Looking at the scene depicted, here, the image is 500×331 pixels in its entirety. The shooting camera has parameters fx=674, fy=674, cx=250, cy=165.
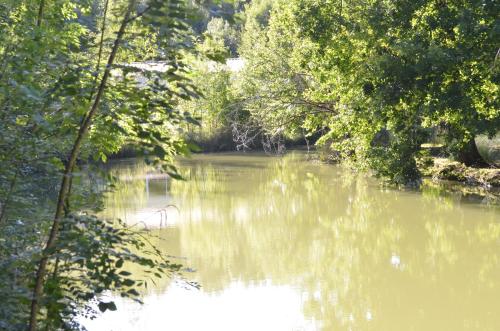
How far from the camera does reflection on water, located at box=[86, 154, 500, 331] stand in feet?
23.9

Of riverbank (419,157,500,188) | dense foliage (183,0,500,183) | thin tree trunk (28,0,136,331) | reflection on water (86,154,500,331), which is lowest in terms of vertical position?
reflection on water (86,154,500,331)

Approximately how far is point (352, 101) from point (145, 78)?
37.3ft

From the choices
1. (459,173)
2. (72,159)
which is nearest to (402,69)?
(459,173)

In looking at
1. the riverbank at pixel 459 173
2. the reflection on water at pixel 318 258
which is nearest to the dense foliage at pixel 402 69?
the riverbank at pixel 459 173

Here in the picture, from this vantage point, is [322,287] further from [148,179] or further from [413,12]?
[148,179]

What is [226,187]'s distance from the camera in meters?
17.5

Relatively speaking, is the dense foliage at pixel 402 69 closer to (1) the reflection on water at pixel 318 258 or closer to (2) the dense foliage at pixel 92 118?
(1) the reflection on water at pixel 318 258

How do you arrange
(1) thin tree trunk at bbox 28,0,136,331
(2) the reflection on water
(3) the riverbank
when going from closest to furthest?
(1) thin tree trunk at bbox 28,0,136,331 → (2) the reflection on water → (3) the riverbank

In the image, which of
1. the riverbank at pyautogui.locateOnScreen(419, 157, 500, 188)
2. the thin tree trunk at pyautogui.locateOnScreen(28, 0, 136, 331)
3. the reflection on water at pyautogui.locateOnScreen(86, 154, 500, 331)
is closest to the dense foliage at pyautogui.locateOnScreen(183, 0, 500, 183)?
the riverbank at pyautogui.locateOnScreen(419, 157, 500, 188)

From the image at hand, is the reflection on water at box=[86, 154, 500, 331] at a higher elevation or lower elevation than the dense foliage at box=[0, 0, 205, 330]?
lower

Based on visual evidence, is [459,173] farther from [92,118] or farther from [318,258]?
[92,118]

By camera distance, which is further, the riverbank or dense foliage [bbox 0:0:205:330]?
the riverbank

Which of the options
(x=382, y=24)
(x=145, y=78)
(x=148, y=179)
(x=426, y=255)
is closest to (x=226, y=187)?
(x=148, y=179)

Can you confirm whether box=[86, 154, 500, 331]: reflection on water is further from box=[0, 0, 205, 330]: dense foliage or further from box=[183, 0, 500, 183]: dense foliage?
box=[183, 0, 500, 183]: dense foliage
